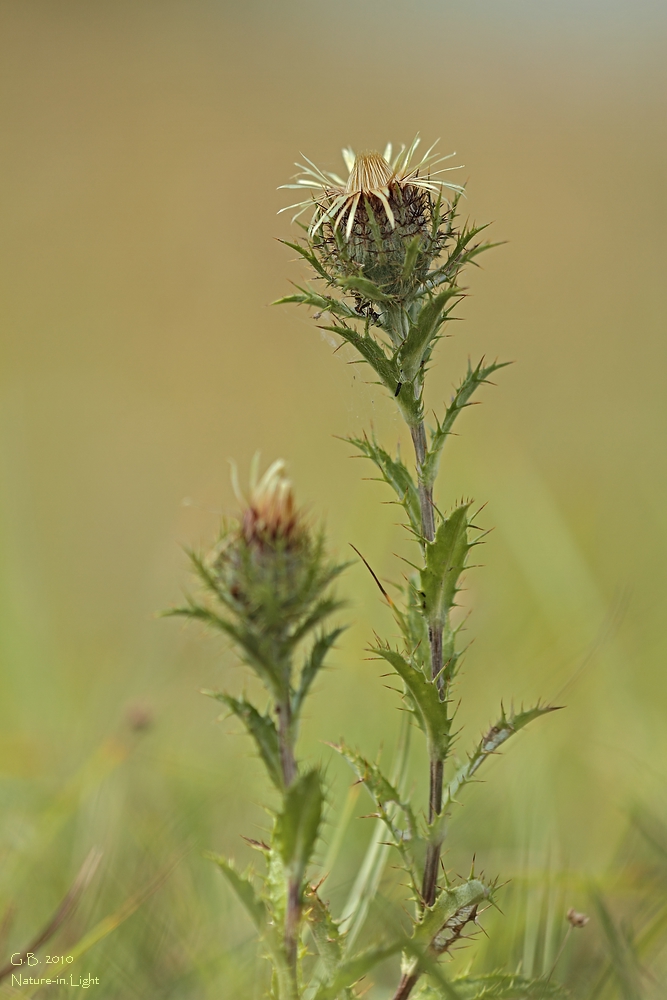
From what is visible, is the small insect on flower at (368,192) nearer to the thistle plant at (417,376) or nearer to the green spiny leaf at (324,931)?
the thistle plant at (417,376)

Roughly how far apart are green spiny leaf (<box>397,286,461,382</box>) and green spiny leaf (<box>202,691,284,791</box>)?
658mm

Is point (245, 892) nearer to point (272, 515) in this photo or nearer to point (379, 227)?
point (272, 515)

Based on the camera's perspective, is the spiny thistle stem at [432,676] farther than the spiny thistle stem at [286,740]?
No

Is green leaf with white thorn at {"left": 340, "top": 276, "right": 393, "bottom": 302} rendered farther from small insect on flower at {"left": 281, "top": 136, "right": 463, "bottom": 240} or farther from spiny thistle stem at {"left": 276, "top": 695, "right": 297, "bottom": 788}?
spiny thistle stem at {"left": 276, "top": 695, "right": 297, "bottom": 788}

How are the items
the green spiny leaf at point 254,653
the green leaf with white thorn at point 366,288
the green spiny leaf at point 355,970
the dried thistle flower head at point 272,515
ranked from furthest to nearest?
the dried thistle flower head at point 272,515
the green spiny leaf at point 254,653
the green leaf with white thorn at point 366,288
the green spiny leaf at point 355,970

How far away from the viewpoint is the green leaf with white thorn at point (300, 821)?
1114mm

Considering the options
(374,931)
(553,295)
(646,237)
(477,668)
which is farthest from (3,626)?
(646,237)

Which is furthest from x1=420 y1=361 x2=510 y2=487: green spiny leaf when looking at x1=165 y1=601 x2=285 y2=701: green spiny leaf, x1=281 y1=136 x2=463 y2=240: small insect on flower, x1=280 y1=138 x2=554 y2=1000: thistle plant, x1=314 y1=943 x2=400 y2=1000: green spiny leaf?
x1=314 y1=943 x2=400 y2=1000: green spiny leaf

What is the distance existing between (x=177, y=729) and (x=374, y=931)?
1864 millimetres

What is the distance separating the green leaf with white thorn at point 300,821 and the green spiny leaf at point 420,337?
66 cm

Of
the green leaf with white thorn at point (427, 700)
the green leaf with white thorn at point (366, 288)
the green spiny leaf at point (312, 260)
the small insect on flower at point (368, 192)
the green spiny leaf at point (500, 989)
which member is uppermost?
the small insect on flower at point (368, 192)

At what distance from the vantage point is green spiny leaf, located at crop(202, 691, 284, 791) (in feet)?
4.57

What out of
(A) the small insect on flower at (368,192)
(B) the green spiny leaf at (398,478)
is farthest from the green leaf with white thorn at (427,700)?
(A) the small insect on flower at (368,192)

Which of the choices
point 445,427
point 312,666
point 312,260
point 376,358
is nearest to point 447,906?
point 312,666
